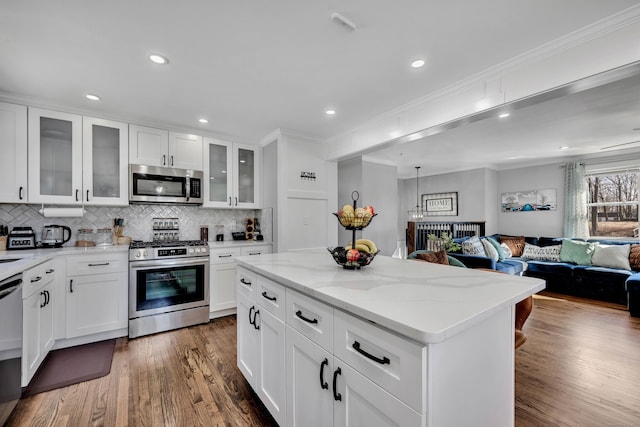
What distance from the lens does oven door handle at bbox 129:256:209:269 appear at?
2.91 m

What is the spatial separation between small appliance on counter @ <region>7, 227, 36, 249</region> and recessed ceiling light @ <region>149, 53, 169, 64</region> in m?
2.30

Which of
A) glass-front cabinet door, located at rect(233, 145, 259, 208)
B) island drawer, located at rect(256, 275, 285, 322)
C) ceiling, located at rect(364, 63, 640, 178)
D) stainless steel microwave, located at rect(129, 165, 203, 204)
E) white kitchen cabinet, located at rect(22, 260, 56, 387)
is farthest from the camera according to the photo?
glass-front cabinet door, located at rect(233, 145, 259, 208)

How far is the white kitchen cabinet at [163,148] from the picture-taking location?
→ 10.6ft

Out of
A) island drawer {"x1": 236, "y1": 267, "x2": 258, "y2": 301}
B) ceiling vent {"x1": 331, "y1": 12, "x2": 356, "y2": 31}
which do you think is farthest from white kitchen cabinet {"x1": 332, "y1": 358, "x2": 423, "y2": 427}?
ceiling vent {"x1": 331, "y1": 12, "x2": 356, "y2": 31}

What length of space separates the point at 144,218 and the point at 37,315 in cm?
158

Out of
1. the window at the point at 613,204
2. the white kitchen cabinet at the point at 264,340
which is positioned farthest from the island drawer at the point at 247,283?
the window at the point at 613,204

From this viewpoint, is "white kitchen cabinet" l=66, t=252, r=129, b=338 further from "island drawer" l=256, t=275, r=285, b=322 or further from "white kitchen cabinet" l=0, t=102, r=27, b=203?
"island drawer" l=256, t=275, r=285, b=322

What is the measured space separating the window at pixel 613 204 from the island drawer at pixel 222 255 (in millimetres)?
6517

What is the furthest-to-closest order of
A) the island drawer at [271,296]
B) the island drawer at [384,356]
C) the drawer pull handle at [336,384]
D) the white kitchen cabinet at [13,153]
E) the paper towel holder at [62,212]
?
the paper towel holder at [62,212]
the white kitchen cabinet at [13,153]
the island drawer at [271,296]
the drawer pull handle at [336,384]
the island drawer at [384,356]

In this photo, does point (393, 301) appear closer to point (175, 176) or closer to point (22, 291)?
point (22, 291)

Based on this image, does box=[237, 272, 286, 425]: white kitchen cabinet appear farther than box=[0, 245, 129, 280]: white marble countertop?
No

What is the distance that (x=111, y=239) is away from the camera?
3326mm

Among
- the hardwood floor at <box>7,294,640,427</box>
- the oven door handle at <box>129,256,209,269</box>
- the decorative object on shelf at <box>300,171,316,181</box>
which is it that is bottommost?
the hardwood floor at <box>7,294,640,427</box>

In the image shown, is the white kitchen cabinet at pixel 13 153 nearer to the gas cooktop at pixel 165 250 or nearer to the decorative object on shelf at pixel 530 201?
the gas cooktop at pixel 165 250
